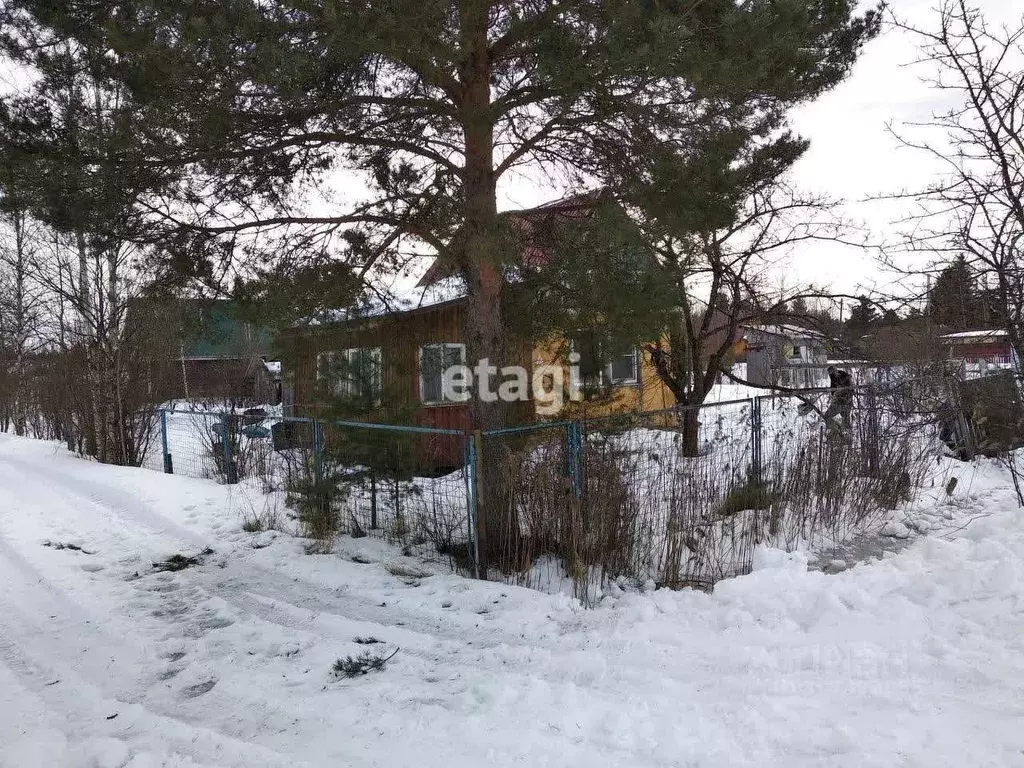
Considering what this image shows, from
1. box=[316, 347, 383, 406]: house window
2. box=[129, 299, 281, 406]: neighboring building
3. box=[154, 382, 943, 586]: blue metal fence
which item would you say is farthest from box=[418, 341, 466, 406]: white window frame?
box=[129, 299, 281, 406]: neighboring building

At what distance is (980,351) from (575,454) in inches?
162

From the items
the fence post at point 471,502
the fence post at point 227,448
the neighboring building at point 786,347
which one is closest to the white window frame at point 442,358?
the fence post at point 471,502

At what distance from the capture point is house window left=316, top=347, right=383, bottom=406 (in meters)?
6.61

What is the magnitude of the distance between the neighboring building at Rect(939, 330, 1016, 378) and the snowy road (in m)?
1.49

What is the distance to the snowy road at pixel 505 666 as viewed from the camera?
293cm

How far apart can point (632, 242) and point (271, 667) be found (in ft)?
12.9

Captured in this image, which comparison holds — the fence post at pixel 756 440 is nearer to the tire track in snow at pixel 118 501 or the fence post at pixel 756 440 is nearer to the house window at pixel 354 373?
the house window at pixel 354 373

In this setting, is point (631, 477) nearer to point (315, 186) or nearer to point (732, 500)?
point (732, 500)

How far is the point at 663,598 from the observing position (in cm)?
468

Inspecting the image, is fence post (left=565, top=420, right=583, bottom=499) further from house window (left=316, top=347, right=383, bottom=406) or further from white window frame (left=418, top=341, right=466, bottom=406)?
white window frame (left=418, top=341, right=466, bottom=406)

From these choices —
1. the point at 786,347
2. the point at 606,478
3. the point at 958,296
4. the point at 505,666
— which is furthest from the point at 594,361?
the point at 786,347

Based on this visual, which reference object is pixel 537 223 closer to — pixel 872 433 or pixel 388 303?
pixel 388 303

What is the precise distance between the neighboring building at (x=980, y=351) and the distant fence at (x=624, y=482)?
40 centimetres

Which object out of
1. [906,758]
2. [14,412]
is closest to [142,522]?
[906,758]
